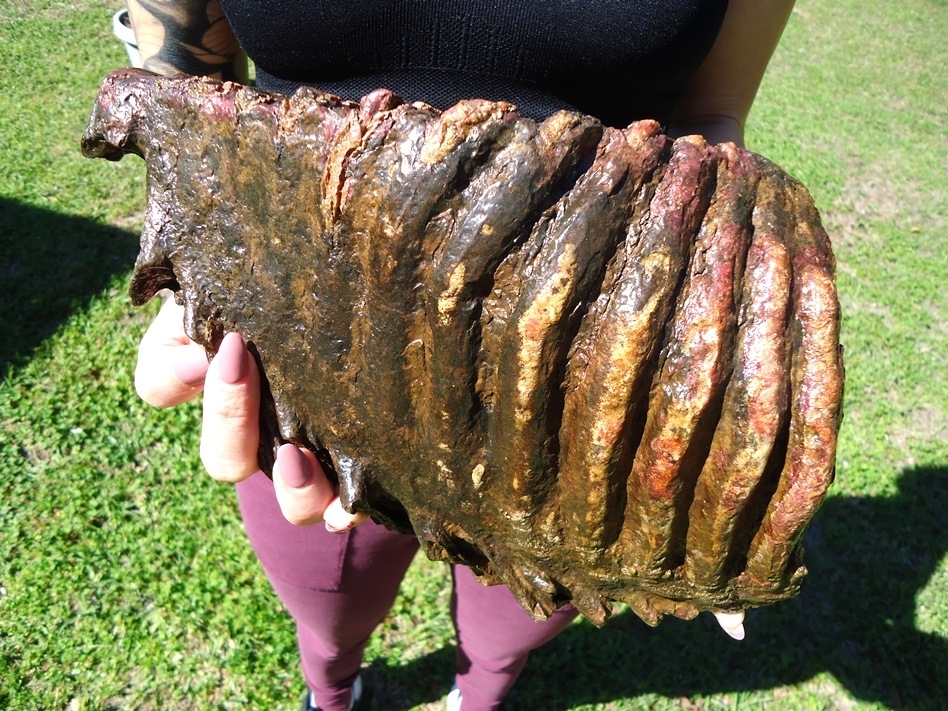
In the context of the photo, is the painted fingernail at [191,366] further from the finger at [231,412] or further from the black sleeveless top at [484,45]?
the black sleeveless top at [484,45]

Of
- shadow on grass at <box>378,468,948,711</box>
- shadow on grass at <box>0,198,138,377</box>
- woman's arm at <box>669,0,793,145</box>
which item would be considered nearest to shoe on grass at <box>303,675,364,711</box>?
shadow on grass at <box>378,468,948,711</box>

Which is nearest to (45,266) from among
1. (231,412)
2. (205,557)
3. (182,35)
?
(205,557)

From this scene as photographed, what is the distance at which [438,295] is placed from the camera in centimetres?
136

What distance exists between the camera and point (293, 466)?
169 cm

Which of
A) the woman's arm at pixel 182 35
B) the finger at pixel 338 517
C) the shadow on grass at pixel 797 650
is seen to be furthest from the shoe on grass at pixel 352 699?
the woman's arm at pixel 182 35

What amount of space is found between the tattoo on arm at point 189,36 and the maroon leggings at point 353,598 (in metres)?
1.28

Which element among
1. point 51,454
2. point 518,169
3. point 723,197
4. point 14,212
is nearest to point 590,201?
point 518,169

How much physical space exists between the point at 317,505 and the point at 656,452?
86cm

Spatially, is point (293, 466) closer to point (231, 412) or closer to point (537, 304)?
point (231, 412)

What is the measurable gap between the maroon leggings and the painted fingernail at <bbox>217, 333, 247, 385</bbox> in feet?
2.32

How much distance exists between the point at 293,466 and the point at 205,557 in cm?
259

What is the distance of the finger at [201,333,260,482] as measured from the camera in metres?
1.61

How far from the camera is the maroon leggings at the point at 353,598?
232 cm

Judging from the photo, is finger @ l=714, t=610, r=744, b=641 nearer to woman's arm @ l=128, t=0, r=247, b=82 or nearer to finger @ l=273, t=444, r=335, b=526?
finger @ l=273, t=444, r=335, b=526
